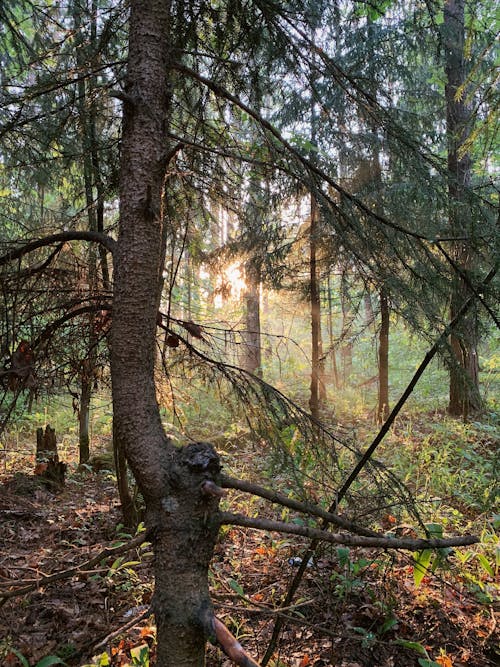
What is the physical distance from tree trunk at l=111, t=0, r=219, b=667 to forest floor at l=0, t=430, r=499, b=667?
0.55m

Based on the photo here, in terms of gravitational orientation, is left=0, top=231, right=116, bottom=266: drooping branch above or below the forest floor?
above

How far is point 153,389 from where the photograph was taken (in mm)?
1902

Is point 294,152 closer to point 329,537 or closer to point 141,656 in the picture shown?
point 329,537

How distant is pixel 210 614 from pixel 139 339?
114 centimetres

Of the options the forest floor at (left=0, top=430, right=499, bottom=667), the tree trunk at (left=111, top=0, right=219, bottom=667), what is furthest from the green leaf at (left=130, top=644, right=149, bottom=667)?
the tree trunk at (left=111, top=0, right=219, bottom=667)

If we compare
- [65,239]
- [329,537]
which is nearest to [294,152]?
[65,239]

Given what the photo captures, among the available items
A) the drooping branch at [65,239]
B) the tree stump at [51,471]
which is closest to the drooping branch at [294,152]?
the drooping branch at [65,239]

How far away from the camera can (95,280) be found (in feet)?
10.1

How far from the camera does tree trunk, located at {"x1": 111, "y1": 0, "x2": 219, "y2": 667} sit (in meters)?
1.60

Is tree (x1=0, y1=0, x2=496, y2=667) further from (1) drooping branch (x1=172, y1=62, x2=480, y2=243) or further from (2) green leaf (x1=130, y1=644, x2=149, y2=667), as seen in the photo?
(2) green leaf (x1=130, y1=644, x2=149, y2=667)

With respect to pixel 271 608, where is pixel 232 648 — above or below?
above

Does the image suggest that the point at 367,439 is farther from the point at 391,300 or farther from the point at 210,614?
the point at 210,614

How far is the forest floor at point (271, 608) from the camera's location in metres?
2.76

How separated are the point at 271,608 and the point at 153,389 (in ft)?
6.13
